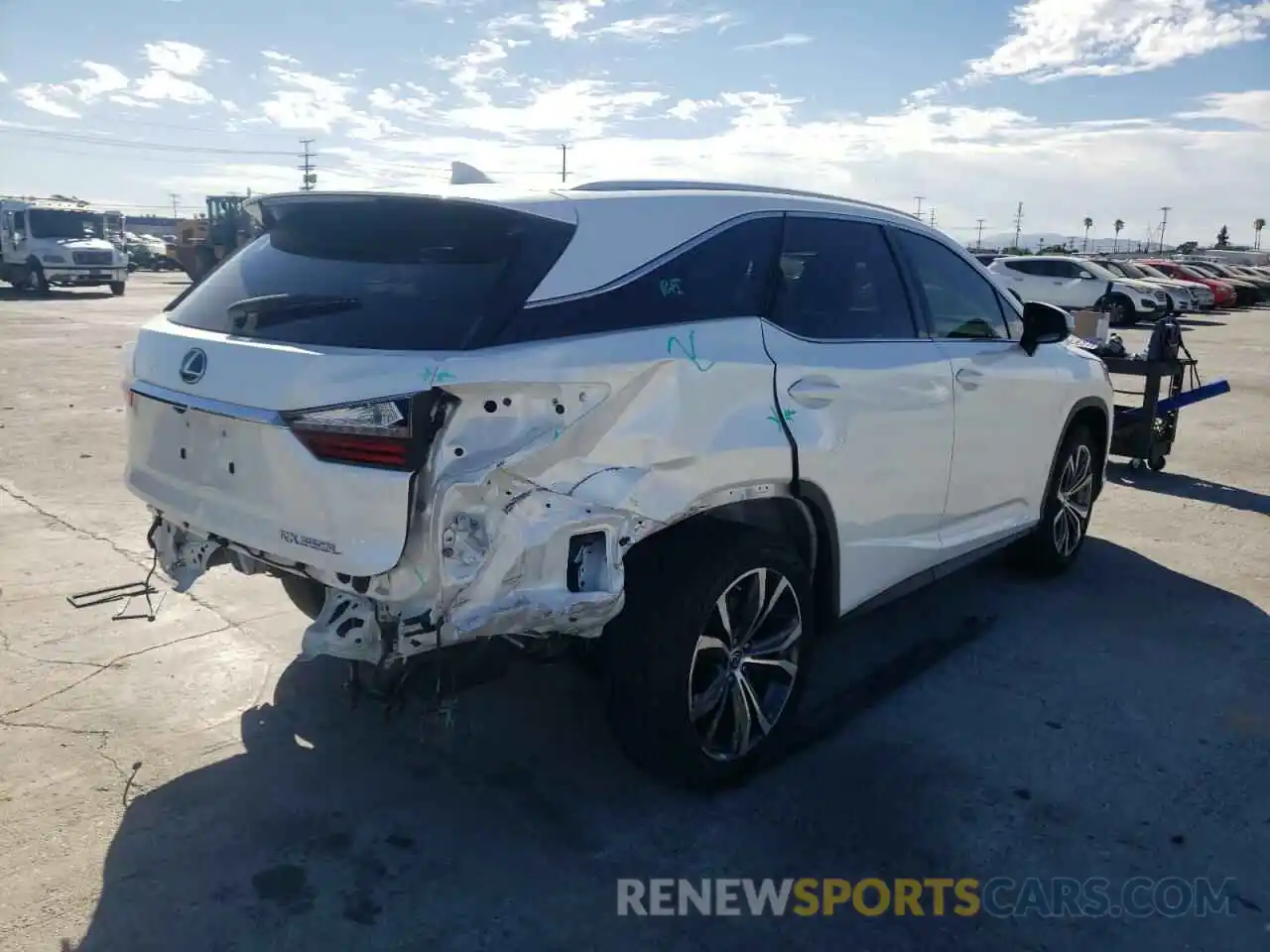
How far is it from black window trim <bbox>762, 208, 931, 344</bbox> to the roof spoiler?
105 cm

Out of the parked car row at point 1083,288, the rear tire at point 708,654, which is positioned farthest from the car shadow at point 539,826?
the parked car row at point 1083,288

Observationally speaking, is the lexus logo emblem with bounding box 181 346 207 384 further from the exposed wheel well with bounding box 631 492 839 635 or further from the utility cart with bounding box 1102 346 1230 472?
the utility cart with bounding box 1102 346 1230 472

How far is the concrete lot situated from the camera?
9.08 feet

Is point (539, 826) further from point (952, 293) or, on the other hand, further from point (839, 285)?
point (952, 293)

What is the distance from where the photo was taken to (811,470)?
138 inches

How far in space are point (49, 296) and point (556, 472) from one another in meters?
31.2

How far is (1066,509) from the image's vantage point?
5.61m

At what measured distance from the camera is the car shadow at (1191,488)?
746 centimetres

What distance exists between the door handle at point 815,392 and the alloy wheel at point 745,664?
0.58 meters

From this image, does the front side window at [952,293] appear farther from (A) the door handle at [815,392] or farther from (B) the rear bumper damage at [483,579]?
(B) the rear bumper damage at [483,579]

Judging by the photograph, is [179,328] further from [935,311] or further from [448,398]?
[935,311]

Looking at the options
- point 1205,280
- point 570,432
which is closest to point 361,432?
point 570,432

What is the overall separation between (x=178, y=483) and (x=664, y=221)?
5.64ft

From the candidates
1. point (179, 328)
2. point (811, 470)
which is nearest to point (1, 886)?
point (179, 328)
